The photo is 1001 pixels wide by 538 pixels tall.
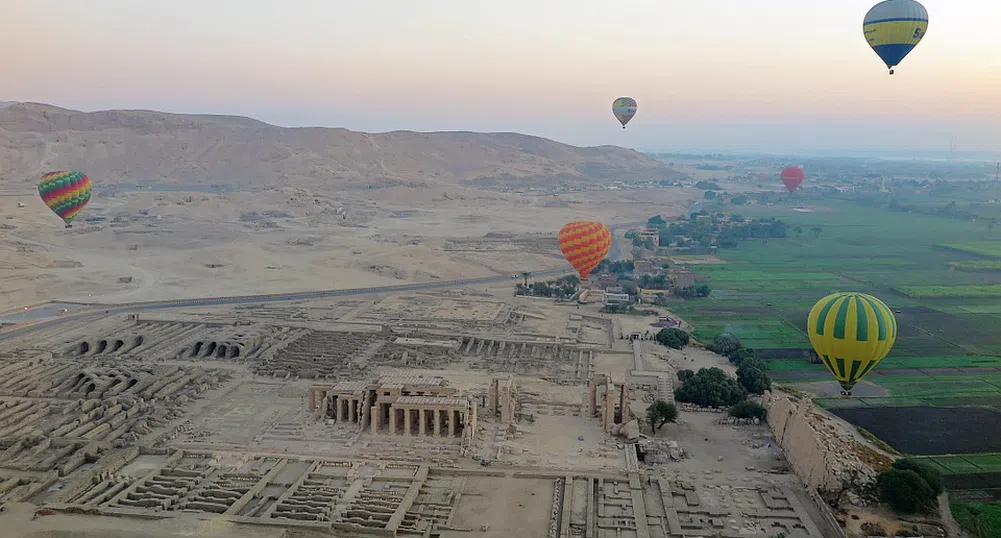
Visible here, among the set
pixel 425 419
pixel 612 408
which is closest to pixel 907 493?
pixel 612 408

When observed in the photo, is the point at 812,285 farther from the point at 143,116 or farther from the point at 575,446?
the point at 143,116

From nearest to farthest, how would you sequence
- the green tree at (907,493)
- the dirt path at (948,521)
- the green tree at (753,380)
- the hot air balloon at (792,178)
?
the dirt path at (948,521), the green tree at (907,493), the green tree at (753,380), the hot air balloon at (792,178)

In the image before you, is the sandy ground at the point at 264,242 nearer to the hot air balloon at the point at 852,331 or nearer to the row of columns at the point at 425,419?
the row of columns at the point at 425,419

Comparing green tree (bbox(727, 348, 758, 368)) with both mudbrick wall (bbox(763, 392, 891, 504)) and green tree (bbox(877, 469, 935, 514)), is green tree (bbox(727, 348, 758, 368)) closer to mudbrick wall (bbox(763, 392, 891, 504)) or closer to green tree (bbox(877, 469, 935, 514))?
mudbrick wall (bbox(763, 392, 891, 504))

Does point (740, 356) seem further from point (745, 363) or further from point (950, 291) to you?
point (950, 291)

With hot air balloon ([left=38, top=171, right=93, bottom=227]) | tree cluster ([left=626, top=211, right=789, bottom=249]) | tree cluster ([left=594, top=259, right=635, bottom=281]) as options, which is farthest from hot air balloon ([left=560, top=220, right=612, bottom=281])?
hot air balloon ([left=38, top=171, right=93, bottom=227])

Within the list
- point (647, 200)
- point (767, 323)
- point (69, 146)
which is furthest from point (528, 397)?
point (69, 146)

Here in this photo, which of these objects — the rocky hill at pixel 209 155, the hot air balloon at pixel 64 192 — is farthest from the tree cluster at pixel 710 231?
the hot air balloon at pixel 64 192
